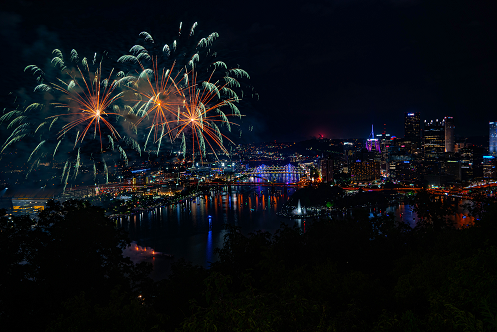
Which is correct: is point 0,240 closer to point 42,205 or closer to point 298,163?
point 42,205

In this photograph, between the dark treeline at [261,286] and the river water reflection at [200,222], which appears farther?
the river water reflection at [200,222]

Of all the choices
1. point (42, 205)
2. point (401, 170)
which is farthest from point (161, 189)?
point (401, 170)

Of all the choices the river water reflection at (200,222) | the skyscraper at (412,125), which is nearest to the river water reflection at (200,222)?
the river water reflection at (200,222)

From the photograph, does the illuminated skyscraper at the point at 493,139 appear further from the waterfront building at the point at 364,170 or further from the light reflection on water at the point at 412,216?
the light reflection on water at the point at 412,216

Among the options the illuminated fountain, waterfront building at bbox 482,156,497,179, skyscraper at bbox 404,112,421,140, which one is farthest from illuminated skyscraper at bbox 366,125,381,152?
the illuminated fountain

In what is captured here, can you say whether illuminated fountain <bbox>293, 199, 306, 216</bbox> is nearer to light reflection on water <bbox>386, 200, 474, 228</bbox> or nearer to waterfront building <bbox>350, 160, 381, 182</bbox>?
light reflection on water <bbox>386, 200, 474, 228</bbox>
